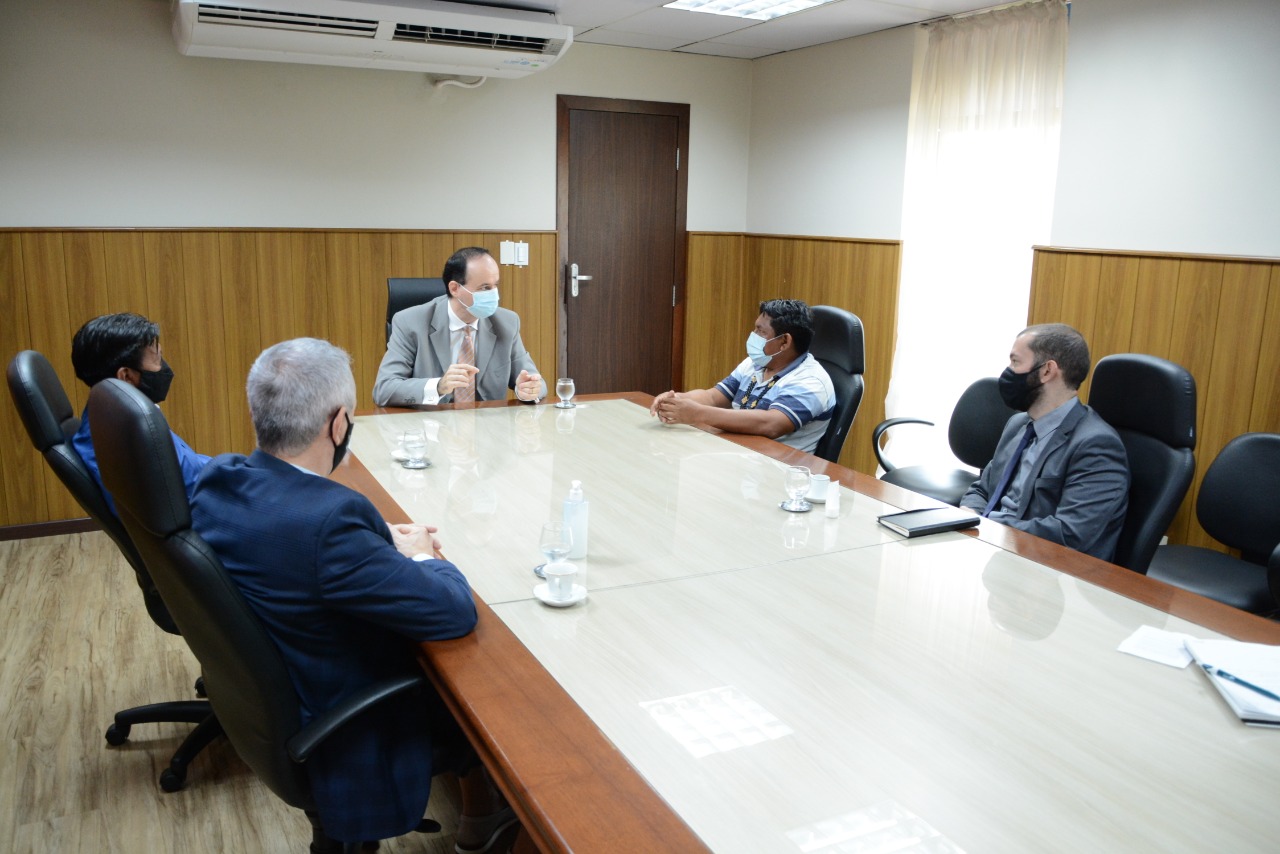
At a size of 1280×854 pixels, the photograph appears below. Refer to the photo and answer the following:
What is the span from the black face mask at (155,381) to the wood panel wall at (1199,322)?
11.5ft

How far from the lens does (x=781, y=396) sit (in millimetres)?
3326

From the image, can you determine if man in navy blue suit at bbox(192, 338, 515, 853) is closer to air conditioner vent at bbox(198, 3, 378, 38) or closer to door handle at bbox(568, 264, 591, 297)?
air conditioner vent at bbox(198, 3, 378, 38)

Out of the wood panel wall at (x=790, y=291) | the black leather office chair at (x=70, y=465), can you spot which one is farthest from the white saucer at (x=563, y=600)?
the wood panel wall at (x=790, y=291)

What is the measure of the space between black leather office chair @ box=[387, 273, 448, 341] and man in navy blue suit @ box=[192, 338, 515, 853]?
2297 mm

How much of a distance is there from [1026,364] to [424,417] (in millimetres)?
2041

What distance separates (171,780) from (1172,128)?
4050 mm

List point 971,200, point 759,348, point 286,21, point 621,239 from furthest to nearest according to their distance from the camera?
1. point 621,239
2. point 971,200
3. point 286,21
4. point 759,348

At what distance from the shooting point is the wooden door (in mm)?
5727

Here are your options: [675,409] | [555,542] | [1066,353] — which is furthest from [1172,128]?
[555,542]

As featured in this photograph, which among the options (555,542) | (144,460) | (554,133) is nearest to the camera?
(144,460)

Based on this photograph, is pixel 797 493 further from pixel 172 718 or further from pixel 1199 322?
pixel 1199 322

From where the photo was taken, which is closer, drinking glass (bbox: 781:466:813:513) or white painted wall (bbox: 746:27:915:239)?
drinking glass (bbox: 781:466:813:513)

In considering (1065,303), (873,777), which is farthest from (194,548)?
(1065,303)


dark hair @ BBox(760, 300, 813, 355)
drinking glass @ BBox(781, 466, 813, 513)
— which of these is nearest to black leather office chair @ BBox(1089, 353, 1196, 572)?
drinking glass @ BBox(781, 466, 813, 513)
